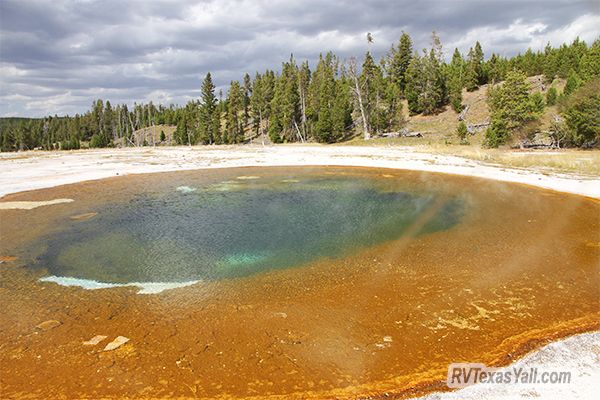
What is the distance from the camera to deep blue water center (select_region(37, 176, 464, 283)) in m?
10.3

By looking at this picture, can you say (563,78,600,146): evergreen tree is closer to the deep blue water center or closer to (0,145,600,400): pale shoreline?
(0,145,600,400): pale shoreline

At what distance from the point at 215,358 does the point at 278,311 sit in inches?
72.0

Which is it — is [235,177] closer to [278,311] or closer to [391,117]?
[278,311]

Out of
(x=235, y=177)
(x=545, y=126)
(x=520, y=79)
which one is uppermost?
(x=520, y=79)

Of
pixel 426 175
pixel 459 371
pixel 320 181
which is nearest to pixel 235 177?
pixel 320 181

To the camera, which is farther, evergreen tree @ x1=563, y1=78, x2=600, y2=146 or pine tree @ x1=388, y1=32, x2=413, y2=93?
pine tree @ x1=388, y1=32, x2=413, y2=93

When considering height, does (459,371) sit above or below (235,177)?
below

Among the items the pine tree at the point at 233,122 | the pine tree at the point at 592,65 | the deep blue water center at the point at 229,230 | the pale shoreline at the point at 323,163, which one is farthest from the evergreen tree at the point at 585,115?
the pine tree at the point at 233,122

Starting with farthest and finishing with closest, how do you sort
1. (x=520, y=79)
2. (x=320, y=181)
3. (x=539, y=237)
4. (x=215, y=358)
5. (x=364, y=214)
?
1. (x=520, y=79)
2. (x=320, y=181)
3. (x=364, y=214)
4. (x=539, y=237)
5. (x=215, y=358)

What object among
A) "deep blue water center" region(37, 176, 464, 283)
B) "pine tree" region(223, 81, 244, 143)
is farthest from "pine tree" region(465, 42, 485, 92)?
"deep blue water center" region(37, 176, 464, 283)

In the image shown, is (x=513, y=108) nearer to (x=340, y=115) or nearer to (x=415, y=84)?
(x=340, y=115)

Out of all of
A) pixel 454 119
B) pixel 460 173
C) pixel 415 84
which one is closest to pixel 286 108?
pixel 415 84

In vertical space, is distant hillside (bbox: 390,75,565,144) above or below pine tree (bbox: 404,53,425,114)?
below

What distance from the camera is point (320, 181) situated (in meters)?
24.2
